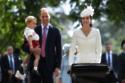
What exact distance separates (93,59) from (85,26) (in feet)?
2.05

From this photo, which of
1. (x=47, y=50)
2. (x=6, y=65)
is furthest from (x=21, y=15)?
(x=47, y=50)

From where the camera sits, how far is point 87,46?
12.0 meters

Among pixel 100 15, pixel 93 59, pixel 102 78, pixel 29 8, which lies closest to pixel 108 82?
pixel 102 78

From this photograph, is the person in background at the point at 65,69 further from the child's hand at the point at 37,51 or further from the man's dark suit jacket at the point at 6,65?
the man's dark suit jacket at the point at 6,65

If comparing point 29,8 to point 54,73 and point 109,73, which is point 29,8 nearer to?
point 54,73

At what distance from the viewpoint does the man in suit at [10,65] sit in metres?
25.9

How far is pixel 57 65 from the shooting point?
531 inches

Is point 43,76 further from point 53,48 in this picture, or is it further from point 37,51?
point 53,48

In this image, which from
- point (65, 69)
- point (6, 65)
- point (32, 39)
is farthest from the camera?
point (6, 65)

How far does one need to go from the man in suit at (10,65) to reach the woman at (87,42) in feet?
45.1

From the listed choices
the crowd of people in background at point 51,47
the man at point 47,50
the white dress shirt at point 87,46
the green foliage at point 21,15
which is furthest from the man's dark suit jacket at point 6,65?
the white dress shirt at point 87,46

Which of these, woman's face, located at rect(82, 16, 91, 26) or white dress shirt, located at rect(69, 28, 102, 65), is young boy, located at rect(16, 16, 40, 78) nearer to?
white dress shirt, located at rect(69, 28, 102, 65)

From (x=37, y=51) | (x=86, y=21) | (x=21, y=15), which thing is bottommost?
(x=37, y=51)

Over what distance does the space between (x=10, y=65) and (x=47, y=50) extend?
12898 mm
